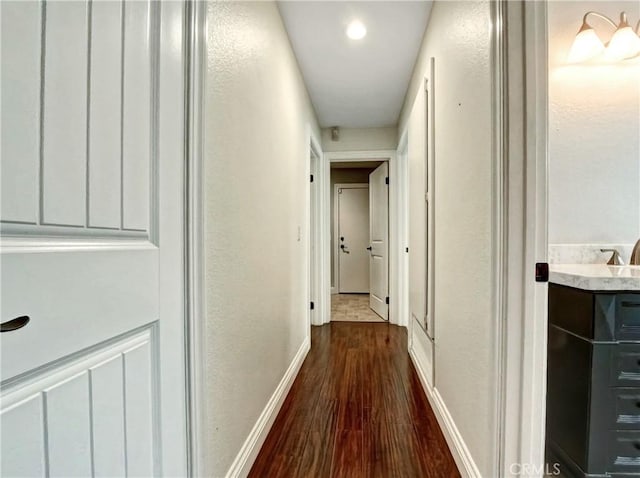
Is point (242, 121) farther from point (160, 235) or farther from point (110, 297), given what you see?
point (110, 297)

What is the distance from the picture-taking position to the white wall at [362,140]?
3.78 metres

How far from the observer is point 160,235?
785 millimetres

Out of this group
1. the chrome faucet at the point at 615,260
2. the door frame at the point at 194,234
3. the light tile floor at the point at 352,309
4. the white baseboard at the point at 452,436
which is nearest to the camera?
the door frame at the point at 194,234

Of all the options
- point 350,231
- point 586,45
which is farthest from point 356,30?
point 350,231

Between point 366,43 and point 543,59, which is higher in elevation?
point 366,43

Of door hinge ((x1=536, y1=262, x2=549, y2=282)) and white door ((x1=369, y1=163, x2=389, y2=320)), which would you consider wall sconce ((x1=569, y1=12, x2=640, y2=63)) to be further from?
white door ((x1=369, y1=163, x2=389, y2=320))

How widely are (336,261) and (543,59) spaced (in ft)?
16.3

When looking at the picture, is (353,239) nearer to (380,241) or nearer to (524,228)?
(380,241)

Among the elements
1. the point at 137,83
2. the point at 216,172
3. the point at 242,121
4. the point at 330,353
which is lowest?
the point at 330,353

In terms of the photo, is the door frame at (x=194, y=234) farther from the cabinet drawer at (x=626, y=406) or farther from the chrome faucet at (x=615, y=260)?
the chrome faucet at (x=615, y=260)

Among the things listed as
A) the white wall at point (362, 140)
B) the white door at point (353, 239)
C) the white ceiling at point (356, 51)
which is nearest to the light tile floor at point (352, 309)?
the white door at point (353, 239)

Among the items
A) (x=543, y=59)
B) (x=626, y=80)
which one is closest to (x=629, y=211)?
(x=626, y=80)

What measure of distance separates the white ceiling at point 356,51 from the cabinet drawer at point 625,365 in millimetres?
1985

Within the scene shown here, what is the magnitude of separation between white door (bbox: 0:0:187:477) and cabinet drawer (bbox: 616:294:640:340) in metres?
1.46
